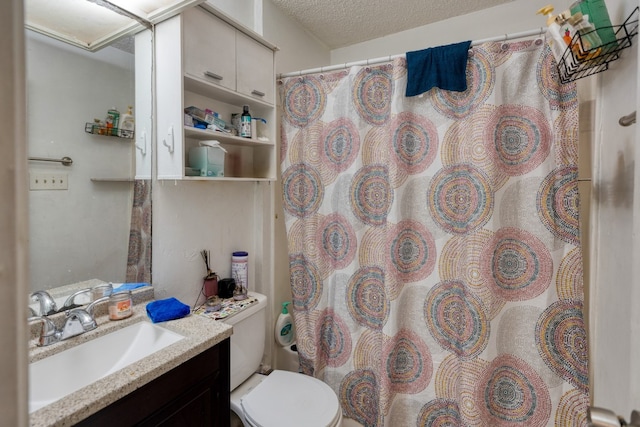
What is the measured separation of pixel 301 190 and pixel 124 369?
45.8 inches

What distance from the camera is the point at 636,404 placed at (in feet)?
1.65

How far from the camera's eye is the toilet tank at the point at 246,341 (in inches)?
53.2

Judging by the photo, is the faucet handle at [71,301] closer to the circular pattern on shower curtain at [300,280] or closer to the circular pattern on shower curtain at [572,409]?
the circular pattern on shower curtain at [300,280]

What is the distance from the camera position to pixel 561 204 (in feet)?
4.00

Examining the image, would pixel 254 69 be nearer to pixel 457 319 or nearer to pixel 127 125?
pixel 127 125

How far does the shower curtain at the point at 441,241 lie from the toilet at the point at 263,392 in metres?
0.31

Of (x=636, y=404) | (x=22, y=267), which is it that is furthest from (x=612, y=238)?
(x=22, y=267)

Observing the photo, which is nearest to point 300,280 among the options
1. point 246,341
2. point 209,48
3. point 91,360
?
point 246,341

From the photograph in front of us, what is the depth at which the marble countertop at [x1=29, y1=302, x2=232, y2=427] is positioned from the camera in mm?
652

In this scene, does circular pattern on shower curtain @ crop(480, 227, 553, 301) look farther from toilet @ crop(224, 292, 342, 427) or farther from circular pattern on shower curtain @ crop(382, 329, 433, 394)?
toilet @ crop(224, 292, 342, 427)

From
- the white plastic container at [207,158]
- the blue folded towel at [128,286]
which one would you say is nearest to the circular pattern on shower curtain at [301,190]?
the white plastic container at [207,158]

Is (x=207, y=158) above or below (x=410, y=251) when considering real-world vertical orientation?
above

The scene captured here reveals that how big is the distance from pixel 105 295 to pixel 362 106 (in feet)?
4.64

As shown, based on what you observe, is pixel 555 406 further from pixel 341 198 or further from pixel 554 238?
pixel 341 198
